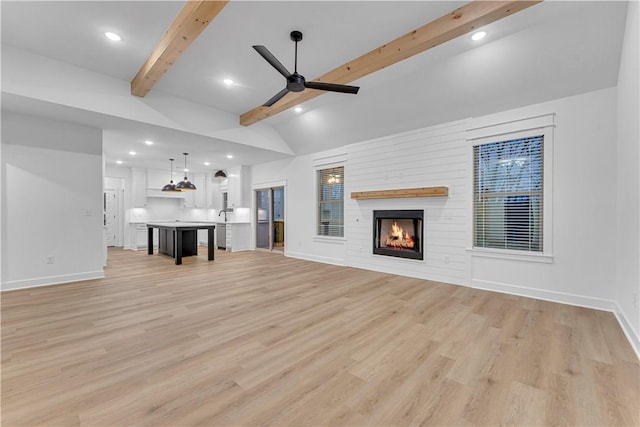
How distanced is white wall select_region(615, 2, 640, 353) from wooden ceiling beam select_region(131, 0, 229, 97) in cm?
372

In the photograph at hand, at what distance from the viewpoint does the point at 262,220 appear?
9102 millimetres

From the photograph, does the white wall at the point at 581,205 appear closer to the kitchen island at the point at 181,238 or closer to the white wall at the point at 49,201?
the kitchen island at the point at 181,238

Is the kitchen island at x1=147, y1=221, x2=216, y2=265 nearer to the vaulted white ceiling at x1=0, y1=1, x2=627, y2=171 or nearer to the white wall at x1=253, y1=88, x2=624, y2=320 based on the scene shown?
the vaulted white ceiling at x1=0, y1=1, x2=627, y2=171

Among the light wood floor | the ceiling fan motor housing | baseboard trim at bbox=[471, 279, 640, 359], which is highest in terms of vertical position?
the ceiling fan motor housing

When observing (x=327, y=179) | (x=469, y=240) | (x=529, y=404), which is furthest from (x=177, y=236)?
(x=529, y=404)

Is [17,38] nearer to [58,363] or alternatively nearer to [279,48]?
[279,48]

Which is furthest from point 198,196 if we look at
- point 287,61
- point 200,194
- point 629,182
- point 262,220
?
point 629,182

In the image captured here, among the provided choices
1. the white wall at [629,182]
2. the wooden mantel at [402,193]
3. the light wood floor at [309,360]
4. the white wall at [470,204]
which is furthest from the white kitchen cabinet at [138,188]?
the white wall at [629,182]

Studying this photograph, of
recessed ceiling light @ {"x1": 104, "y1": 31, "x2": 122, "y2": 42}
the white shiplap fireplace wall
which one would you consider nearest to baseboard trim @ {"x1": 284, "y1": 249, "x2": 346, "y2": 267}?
the white shiplap fireplace wall

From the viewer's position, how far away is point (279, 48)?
137 inches

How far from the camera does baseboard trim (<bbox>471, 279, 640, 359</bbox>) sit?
2557 mm

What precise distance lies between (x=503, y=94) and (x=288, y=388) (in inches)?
181

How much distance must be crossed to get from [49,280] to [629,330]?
25.1 ft

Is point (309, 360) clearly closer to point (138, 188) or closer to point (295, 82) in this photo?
point (295, 82)
